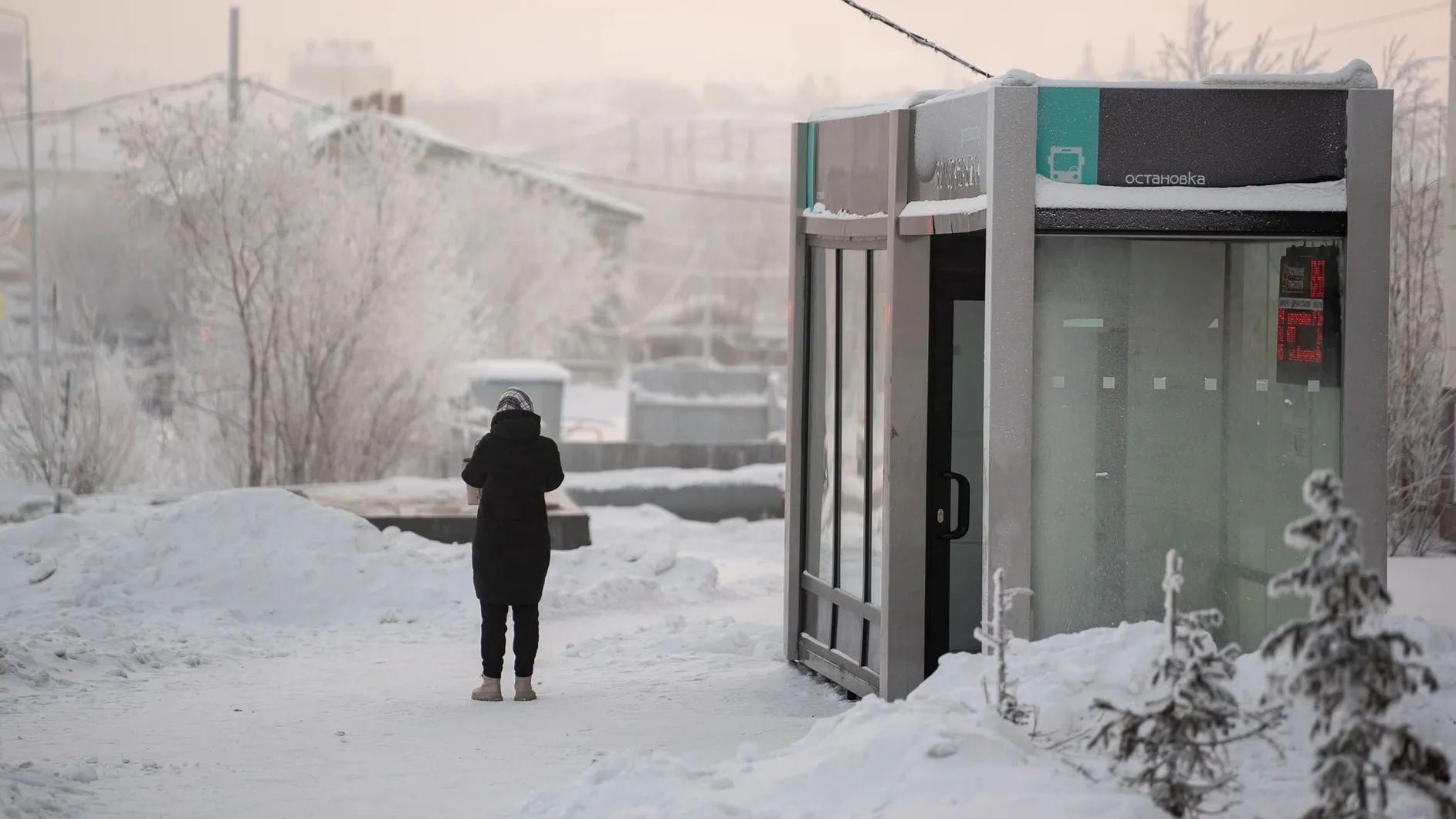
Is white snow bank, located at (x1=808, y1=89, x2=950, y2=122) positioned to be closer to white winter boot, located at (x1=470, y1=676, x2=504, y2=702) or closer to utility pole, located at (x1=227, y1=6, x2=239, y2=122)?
white winter boot, located at (x1=470, y1=676, x2=504, y2=702)

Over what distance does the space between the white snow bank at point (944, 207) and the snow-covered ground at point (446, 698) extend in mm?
1913

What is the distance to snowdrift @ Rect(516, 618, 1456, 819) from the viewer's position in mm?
5168

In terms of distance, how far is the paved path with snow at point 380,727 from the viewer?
6.70 m

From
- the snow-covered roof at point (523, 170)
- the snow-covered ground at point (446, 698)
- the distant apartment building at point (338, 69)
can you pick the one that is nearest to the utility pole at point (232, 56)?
the snow-covered roof at point (523, 170)

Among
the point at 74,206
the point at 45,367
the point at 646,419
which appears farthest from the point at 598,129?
the point at 45,367

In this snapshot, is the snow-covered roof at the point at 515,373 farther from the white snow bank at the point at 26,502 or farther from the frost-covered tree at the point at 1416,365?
the frost-covered tree at the point at 1416,365

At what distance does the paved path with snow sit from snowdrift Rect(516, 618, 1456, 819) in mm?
687

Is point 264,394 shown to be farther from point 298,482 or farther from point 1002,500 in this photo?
point 1002,500

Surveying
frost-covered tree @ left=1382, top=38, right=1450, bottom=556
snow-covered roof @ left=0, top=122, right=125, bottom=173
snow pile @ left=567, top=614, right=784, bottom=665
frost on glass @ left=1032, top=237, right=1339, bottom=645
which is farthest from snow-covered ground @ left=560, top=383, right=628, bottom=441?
frost on glass @ left=1032, top=237, right=1339, bottom=645

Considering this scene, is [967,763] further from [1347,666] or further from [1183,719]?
[1347,666]

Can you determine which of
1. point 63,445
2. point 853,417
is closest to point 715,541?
point 63,445

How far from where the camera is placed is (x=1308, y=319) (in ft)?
24.2

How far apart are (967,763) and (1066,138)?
9.72ft

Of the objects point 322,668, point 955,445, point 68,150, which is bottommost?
point 322,668
